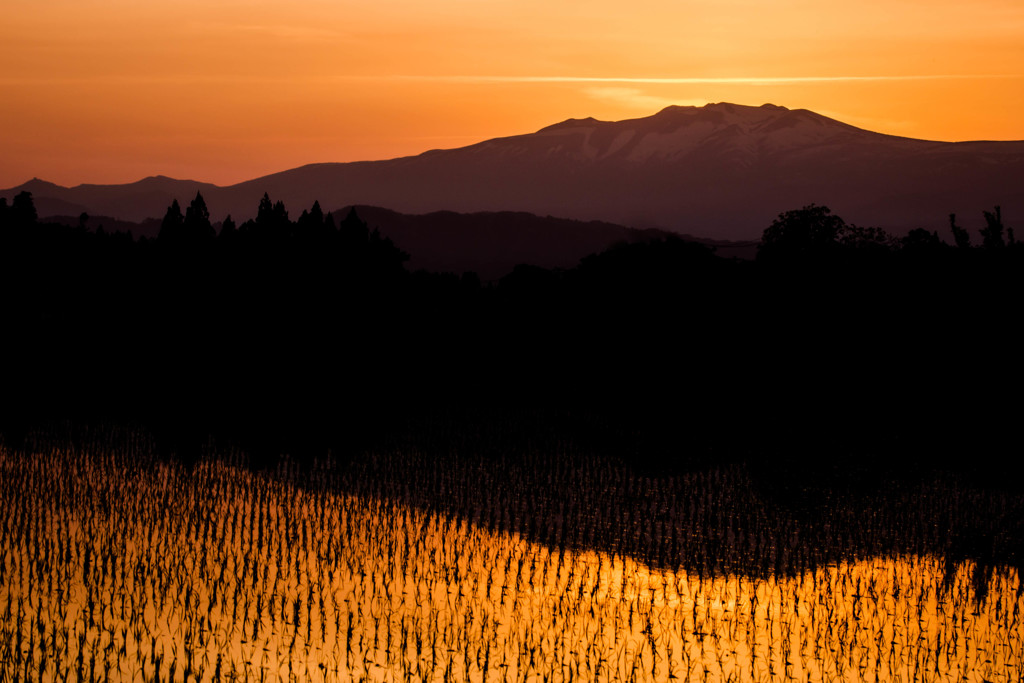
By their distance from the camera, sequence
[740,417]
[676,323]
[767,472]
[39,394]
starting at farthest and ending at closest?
[676,323] → [39,394] → [740,417] → [767,472]

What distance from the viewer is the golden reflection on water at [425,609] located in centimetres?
1435

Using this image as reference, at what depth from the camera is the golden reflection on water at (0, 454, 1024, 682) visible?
47.1 ft

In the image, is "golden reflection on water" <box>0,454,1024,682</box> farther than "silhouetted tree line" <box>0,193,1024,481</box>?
Answer: No

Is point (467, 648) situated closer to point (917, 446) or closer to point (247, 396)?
point (917, 446)

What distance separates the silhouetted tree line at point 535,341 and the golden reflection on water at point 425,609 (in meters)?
12.6

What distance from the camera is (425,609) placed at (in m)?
16.9

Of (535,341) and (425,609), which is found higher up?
(535,341)

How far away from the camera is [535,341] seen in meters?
64.5

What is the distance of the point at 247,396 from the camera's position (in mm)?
49781

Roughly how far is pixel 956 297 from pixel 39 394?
3844cm

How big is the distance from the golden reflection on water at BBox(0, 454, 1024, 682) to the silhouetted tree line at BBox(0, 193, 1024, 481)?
41.5 ft

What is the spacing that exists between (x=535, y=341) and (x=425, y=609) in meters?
47.8

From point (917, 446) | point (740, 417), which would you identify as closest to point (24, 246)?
point (740, 417)

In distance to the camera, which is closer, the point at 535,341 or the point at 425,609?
the point at 425,609
